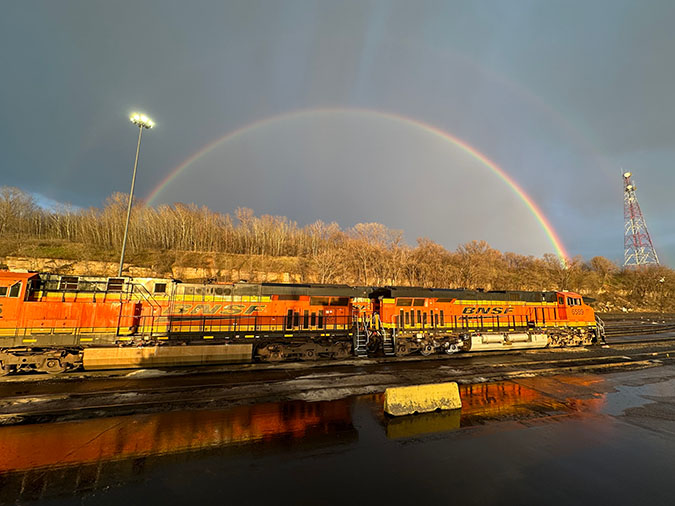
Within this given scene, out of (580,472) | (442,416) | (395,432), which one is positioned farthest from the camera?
(442,416)

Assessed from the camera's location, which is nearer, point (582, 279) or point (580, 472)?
point (580, 472)

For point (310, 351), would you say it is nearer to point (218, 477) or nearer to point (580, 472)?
point (218, 477)

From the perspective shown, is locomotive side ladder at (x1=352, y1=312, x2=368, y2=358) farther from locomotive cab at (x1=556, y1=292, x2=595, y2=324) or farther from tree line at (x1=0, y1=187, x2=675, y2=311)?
tree line at (x1=0, y1=187, x2=675, y2=311)

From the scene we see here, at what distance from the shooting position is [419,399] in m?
8.36

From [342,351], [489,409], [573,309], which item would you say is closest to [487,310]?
[573,309]

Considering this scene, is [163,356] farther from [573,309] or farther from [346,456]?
[573,309]

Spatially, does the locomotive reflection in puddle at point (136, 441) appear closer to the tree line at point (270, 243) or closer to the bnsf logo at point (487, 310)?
the bnsf logo at point (487, 310)

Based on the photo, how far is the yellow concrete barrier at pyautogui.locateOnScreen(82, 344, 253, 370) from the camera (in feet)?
42.4

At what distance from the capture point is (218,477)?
5258mm

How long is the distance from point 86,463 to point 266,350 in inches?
382

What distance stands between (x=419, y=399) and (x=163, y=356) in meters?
11.9

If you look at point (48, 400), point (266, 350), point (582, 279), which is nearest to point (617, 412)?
point (266, 350)

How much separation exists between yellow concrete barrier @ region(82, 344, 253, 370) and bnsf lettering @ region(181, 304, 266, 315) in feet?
5.73

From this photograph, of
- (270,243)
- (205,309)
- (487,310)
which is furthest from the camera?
(270,243)
